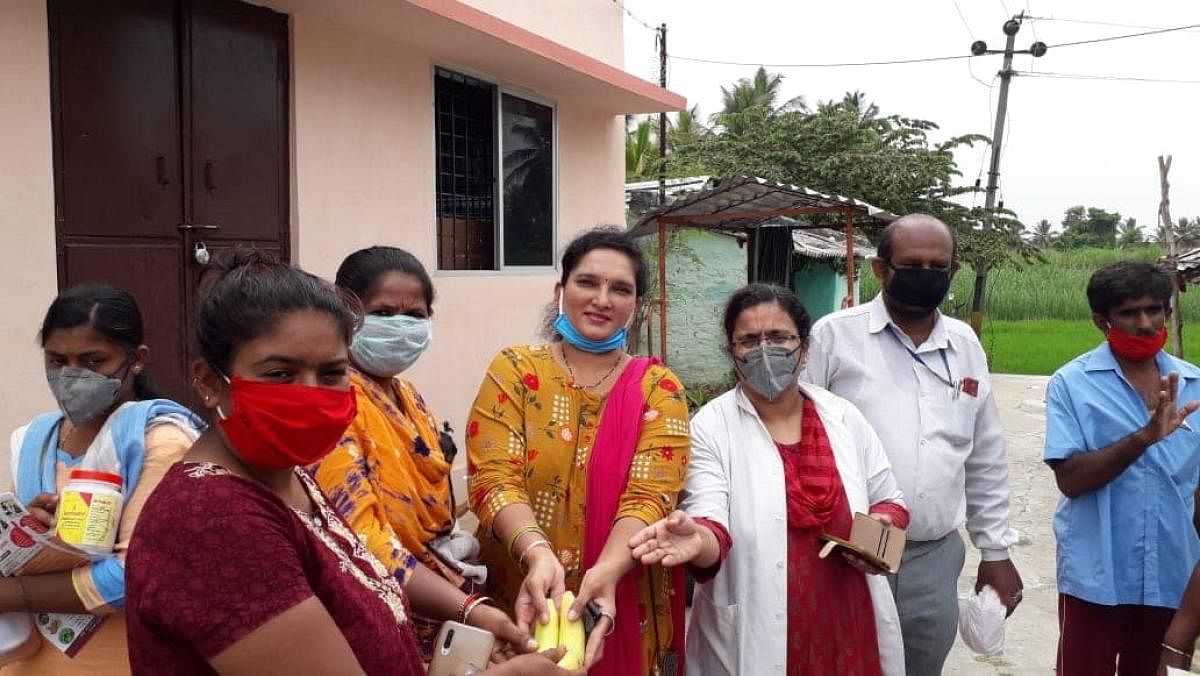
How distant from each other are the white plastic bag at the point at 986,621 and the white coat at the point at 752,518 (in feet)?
2.01

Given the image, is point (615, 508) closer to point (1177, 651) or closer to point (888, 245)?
point (888, 245)

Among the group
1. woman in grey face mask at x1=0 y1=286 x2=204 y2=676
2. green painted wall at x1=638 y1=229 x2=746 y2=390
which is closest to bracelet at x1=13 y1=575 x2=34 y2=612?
woman in grey face mask at x1=0 y1=286 x2=204 y2=676

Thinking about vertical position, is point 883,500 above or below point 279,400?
below

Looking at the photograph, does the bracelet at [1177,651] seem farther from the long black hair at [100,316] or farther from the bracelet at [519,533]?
the long black hair at [100,316]

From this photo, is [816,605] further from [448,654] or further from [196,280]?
[196,280]

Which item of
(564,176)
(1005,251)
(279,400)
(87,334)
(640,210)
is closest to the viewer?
(279,400)

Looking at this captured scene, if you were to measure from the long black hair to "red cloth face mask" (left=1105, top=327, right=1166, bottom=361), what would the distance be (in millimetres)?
3038

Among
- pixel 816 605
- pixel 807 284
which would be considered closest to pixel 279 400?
pixel 816 605

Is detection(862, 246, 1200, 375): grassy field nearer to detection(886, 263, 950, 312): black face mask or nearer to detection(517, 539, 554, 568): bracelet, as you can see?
detection(886, 263, 950, 312): black face mask

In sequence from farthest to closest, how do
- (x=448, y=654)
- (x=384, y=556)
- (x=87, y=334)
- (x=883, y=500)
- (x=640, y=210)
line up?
(x=640, y=210), (x=883, y=500), (x=87, y=334), (x=384, y=556), (x=448, y=654)

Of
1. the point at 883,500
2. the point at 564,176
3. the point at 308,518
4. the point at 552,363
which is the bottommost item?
the point at 883,500

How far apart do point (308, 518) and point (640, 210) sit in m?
11.9

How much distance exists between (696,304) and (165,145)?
10091 millimetres

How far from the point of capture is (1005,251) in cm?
1506
